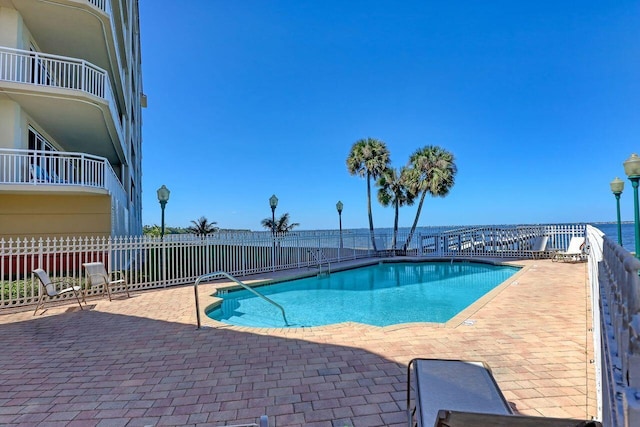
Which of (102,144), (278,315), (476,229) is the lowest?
(278,315)

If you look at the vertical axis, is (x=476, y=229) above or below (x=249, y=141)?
below

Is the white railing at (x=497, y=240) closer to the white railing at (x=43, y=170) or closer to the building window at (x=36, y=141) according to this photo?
the white railing at (x=43, y=170)

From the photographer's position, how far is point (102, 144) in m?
13.8

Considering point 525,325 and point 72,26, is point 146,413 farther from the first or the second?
point 72,26

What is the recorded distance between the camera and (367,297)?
398 inches

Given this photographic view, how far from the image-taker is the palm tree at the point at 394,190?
20672 mm

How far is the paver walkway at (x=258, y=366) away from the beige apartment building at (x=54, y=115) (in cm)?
523

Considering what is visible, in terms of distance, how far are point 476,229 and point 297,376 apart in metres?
16.7

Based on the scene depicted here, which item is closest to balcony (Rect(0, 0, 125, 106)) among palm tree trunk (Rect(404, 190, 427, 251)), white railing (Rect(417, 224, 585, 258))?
palm tree trunk (Rect(404, 190, 427, 251))

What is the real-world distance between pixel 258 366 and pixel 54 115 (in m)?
11.9

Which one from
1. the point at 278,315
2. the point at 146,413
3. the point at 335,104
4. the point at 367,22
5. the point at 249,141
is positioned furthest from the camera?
the point at 249,141

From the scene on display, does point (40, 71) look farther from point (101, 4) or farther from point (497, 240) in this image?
point (497, 240)

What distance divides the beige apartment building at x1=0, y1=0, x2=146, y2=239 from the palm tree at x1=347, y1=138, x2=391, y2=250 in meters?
13.7

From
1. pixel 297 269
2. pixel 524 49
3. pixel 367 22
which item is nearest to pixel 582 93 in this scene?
pixel 524 49
